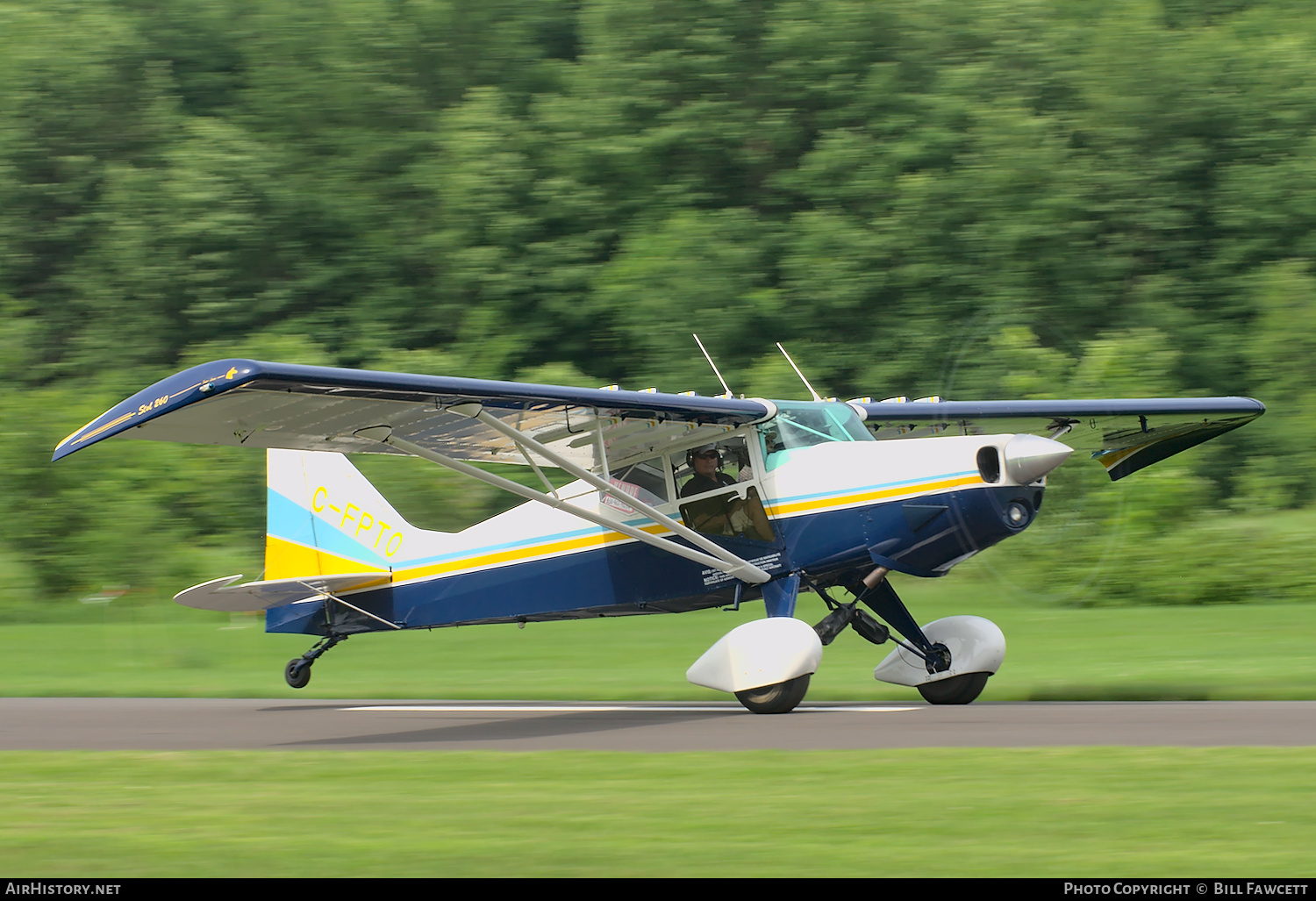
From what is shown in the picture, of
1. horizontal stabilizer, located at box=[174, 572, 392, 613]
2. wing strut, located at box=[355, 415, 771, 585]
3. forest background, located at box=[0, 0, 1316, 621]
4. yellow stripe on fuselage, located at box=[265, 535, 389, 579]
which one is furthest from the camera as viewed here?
forest background, located at box=[0, 0, 1316, 621]

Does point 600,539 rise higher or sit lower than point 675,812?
higher

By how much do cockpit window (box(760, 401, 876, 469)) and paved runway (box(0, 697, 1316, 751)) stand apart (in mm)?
2196

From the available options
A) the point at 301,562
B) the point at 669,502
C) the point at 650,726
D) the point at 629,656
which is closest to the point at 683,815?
the point at 650,726

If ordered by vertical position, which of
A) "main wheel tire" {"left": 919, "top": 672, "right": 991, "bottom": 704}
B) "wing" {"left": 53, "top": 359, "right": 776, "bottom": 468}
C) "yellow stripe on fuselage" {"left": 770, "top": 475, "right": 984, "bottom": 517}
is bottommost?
"main wheel tire" {"left": 919, "top": 672, "right": 991, "bottom": 704}

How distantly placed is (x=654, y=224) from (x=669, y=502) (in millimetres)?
24104

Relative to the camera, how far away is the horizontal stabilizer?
41.9 ft

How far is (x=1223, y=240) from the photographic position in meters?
32.6

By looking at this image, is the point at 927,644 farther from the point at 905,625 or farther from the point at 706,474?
the point at 706,474

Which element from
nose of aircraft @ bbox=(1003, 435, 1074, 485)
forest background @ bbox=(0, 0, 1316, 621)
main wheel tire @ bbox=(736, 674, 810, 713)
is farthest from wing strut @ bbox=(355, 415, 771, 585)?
forest background @ bbox=(0, 0, 1316, 621)

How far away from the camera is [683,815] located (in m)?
6.21

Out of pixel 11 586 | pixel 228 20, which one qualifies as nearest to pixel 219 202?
pixel 228 20

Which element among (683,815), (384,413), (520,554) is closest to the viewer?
(683,815)

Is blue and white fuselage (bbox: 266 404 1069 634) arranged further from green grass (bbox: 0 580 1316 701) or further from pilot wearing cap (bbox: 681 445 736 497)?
green grass (bbox: 0 580 1316 701)

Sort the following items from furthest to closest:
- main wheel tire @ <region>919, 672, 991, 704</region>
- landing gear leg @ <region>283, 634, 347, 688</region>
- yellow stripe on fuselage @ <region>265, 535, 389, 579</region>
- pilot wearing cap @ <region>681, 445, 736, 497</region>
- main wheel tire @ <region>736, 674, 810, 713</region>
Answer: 1. landing gear leg @ <region>283, 634, 347, 688</region>
2. yellow stripe on fuselage @ <region>265, 535, 389, 579</region>
3. main wheel tire @ <region>919, 672, 991, 704</region>
4. pilot wearing cap @ <region>681, 445, 736, 497</region>
5. main wheel tire @ <region>736, 674, 810, 713</region>
